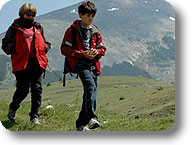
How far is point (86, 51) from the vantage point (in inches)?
296

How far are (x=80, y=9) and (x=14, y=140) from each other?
312 centimetres

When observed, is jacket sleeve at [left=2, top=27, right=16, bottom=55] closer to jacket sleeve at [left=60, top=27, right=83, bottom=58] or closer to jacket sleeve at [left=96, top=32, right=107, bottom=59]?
jacket sleeve at [left=60, top=27, right=83, bottom=58]

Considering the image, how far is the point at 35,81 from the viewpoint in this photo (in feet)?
27.5

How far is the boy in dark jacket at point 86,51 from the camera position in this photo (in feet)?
24.7

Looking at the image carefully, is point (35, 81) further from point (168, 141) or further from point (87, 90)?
point (168, 141)

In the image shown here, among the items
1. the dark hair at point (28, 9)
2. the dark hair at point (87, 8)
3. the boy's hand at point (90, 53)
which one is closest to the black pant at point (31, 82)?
the dark hair at point (28, 9)

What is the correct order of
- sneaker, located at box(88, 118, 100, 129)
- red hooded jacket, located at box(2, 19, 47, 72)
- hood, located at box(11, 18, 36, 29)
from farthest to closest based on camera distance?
1. hood, located at box(11, 18, 36, 29)
2. red hooded jacket, located at box(2, 19, 47, 72)
3. sneaker, located at box(88, 118, 100, 129)

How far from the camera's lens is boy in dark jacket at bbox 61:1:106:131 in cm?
752

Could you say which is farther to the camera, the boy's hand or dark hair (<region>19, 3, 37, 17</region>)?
dark hair (<region>19, 3, 37, 17</region>)

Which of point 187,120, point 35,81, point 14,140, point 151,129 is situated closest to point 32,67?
point 35,81

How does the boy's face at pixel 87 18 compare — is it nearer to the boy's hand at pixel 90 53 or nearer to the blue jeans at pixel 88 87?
the boy's hand at pixel 90 53

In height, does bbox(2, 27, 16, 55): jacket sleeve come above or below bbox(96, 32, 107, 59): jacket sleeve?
above

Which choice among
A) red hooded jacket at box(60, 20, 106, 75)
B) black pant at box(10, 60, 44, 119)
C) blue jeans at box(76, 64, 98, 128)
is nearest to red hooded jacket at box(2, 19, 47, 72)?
black pant at box(10, 60, 44, 119)

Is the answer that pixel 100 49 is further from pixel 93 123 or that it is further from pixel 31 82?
pixel 31 82
